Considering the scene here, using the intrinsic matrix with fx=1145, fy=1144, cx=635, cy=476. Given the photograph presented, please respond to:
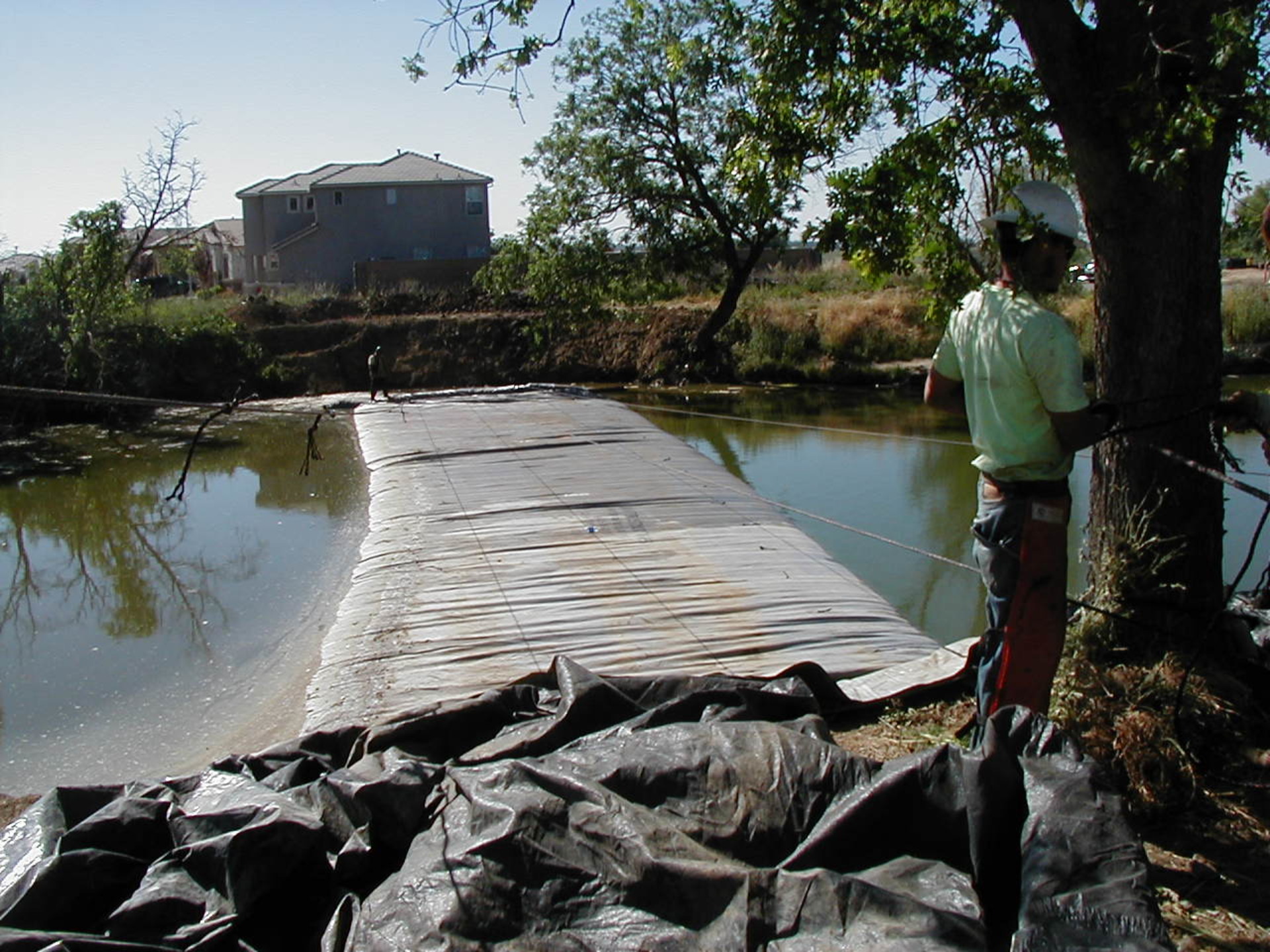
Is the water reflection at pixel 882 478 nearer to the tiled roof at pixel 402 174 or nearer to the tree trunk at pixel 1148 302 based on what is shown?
the tree trunk at pixel 1148 302

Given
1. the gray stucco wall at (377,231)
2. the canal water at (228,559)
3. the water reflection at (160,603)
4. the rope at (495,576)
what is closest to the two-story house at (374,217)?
the gray stucco wall at (377,231)

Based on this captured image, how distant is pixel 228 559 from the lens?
29.3ft

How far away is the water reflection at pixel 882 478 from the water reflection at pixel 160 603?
11.6 ft

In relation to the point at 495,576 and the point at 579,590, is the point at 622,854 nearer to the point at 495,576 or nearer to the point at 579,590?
the point at 579,590

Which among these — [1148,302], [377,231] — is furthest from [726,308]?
[1148,302]

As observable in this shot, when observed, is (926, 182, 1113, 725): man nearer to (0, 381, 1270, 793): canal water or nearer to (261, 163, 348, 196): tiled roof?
(0, 381, 1270, 793): canal water

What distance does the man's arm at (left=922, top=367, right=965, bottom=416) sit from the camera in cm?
300

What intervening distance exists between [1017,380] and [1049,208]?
412 millimetres

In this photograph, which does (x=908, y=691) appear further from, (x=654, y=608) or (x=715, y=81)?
(x=715, y=81)

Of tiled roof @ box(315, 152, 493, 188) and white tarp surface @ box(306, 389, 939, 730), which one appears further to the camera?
tiled roof @ box(315, 152, 493, 188)

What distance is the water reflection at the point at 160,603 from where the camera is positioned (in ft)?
17.6

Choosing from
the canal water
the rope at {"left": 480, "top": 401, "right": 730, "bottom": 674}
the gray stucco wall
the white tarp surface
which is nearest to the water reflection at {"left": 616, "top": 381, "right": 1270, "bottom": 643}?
the canal water

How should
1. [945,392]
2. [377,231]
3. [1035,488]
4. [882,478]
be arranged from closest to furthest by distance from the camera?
[1035,488] < [945,392] < [882,478] < [377,231]

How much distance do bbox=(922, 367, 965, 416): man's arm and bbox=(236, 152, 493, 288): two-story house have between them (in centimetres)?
3197
